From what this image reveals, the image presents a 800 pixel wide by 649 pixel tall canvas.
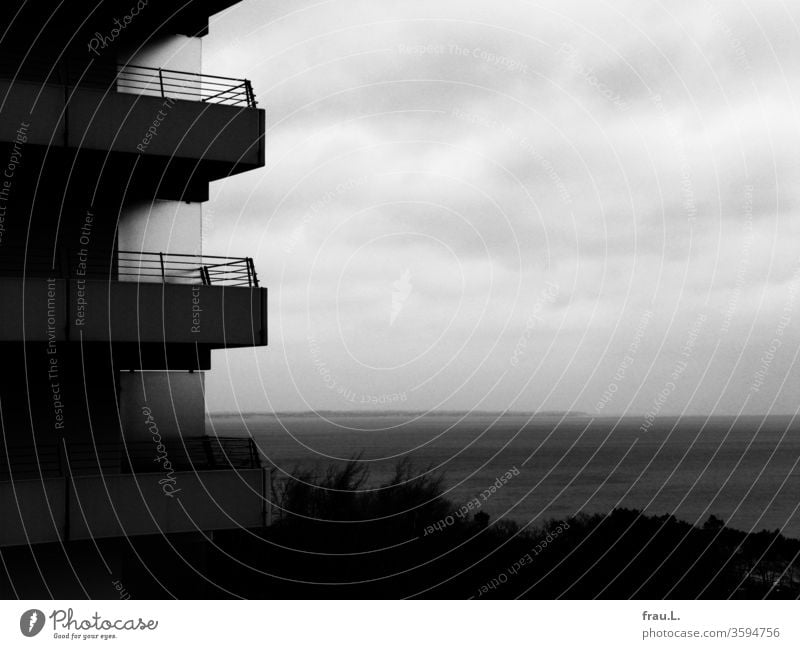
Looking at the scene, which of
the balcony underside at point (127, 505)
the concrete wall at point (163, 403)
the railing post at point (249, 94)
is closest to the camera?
the balcony underside at point (127, 505)

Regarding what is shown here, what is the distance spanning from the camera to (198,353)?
1848 centimetres

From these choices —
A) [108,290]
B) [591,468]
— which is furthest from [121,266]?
[591,468]

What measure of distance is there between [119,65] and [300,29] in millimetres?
14973

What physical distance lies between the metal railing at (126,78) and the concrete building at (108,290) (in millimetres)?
32

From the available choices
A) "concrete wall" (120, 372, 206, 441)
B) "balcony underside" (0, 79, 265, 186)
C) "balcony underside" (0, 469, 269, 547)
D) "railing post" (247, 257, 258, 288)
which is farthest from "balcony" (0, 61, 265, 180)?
"balcony underside" (0, 469, 269, 547)

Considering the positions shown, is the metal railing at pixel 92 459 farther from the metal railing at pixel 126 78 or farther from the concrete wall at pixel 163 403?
the metal railing at pixel 126 78

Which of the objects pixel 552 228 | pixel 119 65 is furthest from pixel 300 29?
pixel 552 228

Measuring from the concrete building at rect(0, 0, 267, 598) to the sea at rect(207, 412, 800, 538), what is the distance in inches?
1727

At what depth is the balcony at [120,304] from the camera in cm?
1512

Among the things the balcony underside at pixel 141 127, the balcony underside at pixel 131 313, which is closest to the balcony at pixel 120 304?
the balcony underside at pixel 131 313

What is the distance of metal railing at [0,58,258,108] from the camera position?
17078mm

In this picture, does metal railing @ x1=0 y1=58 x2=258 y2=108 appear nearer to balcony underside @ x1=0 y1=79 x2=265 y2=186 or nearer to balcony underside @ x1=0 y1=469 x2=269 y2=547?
balcony underside @ x1=0 y1=79 x2=265 y2=186

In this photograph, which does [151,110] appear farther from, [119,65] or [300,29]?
[300,29]

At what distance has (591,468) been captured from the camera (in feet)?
370
